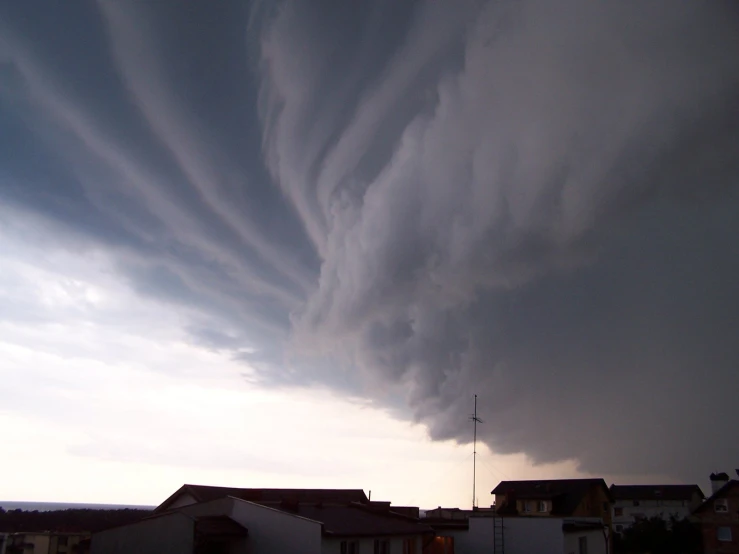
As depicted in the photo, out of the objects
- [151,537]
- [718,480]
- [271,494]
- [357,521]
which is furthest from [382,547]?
[718,480]

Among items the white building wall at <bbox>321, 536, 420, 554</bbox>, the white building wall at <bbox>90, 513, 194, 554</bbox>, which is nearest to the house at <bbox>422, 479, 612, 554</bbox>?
the white building wall at <bbox>321, 536, 420, 554</bbox>

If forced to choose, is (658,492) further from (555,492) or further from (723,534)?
(555,492)

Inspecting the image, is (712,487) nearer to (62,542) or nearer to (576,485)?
(576,485)

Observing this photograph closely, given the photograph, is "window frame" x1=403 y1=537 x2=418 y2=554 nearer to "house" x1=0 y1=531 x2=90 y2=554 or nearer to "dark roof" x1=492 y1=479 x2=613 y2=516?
"dark roof" x1=492 y1=479 x2=613 y2=516

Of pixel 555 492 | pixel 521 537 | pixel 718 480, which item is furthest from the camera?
pixel 718 480

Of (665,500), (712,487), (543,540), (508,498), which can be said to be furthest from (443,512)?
(665,500)

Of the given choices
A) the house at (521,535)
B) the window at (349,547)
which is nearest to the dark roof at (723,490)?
the house at (521,535)

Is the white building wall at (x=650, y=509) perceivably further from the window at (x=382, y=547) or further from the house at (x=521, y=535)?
the window at (x=382, y=547)

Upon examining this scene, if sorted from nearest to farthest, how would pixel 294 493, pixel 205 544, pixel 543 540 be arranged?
pixel 205 544
pixel 543 540
pixel 294 493
